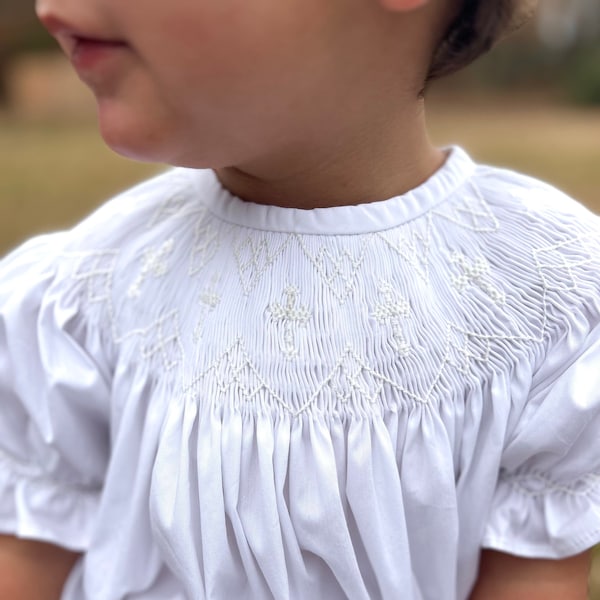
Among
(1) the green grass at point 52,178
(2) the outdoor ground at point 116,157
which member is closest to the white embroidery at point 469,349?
(2) the outdoor ground at point 116,157

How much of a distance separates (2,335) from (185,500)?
0.21 metres

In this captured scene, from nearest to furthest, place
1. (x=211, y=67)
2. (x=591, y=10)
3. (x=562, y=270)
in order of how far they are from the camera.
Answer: (x=211, y=67)
(x=562, y=270)
(x=591, y=10)

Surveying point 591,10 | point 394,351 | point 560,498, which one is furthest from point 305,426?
point 591,10

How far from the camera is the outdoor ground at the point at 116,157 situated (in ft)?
7.07

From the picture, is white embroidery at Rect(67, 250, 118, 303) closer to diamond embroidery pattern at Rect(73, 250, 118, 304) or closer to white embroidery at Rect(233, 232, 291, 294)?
diamond embroidery pattern at Rect(73, 250, 118, 304)

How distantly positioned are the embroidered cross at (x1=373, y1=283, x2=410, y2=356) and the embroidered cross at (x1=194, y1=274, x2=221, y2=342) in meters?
0.12

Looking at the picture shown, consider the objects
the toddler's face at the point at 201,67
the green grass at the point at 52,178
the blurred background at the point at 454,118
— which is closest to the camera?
the toddler's face at the point at 201,67

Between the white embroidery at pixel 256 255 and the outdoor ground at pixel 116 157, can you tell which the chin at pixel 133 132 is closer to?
the white embroidery at pixel 256 255

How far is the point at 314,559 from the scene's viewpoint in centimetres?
68

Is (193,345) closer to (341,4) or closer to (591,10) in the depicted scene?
(341,4)

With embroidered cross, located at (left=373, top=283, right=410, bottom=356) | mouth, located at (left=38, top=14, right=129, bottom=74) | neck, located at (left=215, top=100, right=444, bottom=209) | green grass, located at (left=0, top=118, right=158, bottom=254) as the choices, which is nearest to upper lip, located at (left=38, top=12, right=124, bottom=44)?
mouth, located at (left=38, top=14, right=129, bottom=74)

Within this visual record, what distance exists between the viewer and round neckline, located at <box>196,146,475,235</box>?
2.18 feet

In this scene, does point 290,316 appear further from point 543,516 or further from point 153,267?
point 543,516

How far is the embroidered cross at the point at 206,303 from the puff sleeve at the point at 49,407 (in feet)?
0.32
